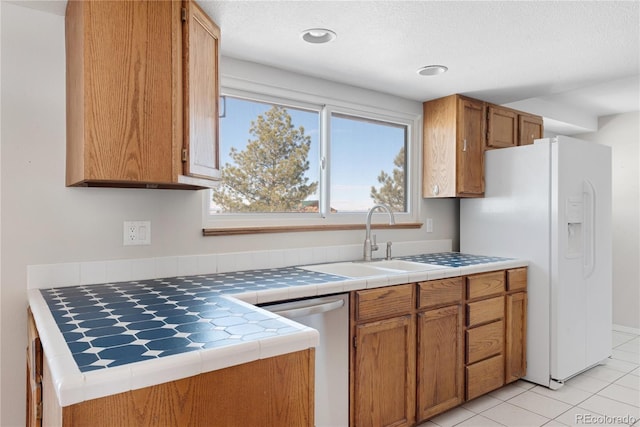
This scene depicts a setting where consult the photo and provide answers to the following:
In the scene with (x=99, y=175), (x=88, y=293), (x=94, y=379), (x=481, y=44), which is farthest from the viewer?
(x=481, y=44)

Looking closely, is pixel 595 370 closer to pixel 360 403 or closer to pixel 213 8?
pixel 360 403

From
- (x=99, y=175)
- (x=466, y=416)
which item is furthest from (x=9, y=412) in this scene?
(x=466, y=416)

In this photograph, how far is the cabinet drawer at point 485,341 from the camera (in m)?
2.54

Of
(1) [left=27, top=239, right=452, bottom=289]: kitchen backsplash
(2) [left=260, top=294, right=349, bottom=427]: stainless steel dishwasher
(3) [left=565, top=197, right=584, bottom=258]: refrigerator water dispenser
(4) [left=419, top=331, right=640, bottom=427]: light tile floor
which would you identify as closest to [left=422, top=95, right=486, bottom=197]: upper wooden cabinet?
(3) [left=565, top=197, right=584, bottom=258]: refrigerator water dispenser

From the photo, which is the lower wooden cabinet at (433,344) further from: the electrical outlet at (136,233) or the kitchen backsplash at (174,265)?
the electrical outlet at (136,233)

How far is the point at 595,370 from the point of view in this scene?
3.08 metres

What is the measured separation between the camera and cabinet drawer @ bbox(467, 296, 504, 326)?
2533mm

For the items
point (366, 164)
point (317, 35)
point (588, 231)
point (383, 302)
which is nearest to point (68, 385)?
point (383, 302)

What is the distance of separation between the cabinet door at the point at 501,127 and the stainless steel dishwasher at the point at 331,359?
203 cm

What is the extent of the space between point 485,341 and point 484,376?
212 mm

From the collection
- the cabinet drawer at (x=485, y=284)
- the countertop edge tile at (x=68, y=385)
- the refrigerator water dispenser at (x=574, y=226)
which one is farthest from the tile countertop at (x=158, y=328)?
the refrigerator water dispenser at (x=574, y=226)

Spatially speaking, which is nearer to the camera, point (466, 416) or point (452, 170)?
point (466, 416)

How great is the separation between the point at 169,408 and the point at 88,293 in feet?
3.06

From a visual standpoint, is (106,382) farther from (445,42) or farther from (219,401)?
(445,42)
